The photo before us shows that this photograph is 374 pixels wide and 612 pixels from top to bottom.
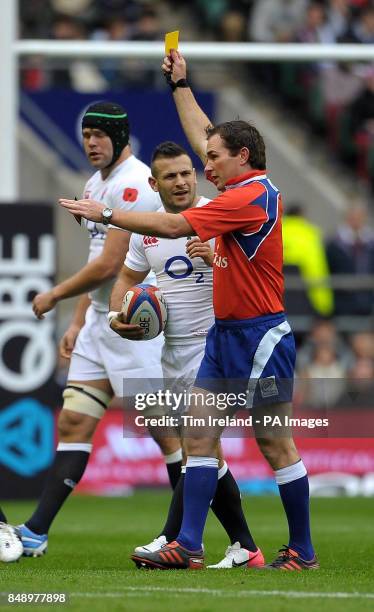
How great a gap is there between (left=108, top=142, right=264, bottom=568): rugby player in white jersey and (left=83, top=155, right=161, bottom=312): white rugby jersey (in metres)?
0.53

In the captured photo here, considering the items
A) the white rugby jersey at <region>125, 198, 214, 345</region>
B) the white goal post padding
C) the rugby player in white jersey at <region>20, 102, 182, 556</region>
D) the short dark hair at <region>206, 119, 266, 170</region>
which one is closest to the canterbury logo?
the white rugby jersey at <region>125, 198, 214, 345</region>

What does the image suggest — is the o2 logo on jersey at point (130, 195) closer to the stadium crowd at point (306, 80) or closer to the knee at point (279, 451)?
the knee at point (279, 451)

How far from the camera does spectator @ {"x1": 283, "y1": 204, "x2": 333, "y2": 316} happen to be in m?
15.1

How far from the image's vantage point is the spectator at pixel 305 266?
15117 mm

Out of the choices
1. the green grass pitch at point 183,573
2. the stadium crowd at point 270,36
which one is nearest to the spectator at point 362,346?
the green grass pitch at point 183,573

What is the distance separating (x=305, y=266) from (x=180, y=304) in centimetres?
753

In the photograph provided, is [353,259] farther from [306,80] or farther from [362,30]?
[362,30]

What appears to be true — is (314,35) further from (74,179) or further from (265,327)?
(265,327)

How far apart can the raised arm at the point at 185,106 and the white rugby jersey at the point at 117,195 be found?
0.43 meters

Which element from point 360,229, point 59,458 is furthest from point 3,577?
point 360,229

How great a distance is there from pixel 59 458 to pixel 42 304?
36.9 inches

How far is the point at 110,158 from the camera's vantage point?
29.5 feet

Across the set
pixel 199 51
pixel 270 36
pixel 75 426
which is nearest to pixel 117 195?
pixel 75 426

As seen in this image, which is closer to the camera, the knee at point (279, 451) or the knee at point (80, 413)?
the knee at point (279, 451)
